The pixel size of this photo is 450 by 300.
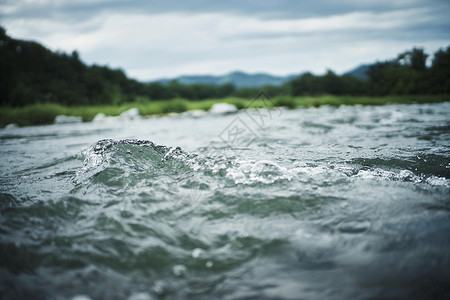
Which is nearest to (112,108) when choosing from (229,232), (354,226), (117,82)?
(229,232)

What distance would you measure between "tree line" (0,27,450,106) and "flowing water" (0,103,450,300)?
1980 centimetres

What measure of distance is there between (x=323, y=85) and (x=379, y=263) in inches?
1337

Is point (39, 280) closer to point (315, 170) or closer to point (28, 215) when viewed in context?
point (28, 215)

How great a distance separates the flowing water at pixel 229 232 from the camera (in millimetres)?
954

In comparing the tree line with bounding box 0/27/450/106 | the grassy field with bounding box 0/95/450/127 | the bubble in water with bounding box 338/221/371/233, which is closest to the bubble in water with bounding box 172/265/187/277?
the bubble in water with bounding box 338/221/371/233

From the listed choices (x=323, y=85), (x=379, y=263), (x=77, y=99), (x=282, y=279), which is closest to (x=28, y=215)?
(x=282, y=279)

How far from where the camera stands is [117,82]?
29.0m

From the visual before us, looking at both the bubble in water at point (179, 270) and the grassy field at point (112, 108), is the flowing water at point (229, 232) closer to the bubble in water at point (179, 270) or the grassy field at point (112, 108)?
the bubble in water at point (179, 270)

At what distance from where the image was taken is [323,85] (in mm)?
31734

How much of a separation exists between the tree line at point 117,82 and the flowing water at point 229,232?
65.0ft

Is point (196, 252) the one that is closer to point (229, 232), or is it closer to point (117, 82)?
point (229, 232)

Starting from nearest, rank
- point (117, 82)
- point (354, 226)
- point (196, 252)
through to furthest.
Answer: point (196, 252) < point (354, 226) < point (117, 82)

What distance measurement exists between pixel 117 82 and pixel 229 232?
31393 millimetres

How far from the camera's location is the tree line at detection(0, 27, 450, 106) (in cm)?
1861
